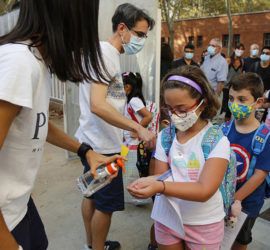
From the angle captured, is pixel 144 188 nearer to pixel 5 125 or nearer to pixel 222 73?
pixel 5 125

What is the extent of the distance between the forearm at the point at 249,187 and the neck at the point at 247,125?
0.31 metres

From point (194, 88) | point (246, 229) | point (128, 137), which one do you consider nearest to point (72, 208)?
point (128, 137)

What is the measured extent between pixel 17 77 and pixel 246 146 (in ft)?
4.98

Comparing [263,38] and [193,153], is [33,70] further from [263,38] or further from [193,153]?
[263,38]

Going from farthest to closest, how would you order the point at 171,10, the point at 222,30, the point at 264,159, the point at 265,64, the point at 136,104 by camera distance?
the point at 222,30, the point at 171,10, the point at 265,64, the point at 136,104, the point at 264,159

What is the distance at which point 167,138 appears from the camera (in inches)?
65.6

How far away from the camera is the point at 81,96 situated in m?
2.17

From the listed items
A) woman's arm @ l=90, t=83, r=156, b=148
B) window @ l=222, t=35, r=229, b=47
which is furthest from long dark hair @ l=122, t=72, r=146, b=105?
window @ l=222, t=35, r=229, b=47

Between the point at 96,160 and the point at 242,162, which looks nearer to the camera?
the point at 96,160

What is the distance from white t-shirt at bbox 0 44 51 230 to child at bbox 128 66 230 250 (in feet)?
2.10

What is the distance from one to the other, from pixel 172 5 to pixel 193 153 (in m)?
22.4

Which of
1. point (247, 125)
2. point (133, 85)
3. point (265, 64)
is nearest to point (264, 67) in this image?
point (265, 64)

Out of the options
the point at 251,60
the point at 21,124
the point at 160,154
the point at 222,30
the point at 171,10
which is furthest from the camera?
the point at 222,30

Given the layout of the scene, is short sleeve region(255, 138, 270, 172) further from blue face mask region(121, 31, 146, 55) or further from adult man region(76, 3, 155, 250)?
blue face mask region(121, 31, 146, 55)
